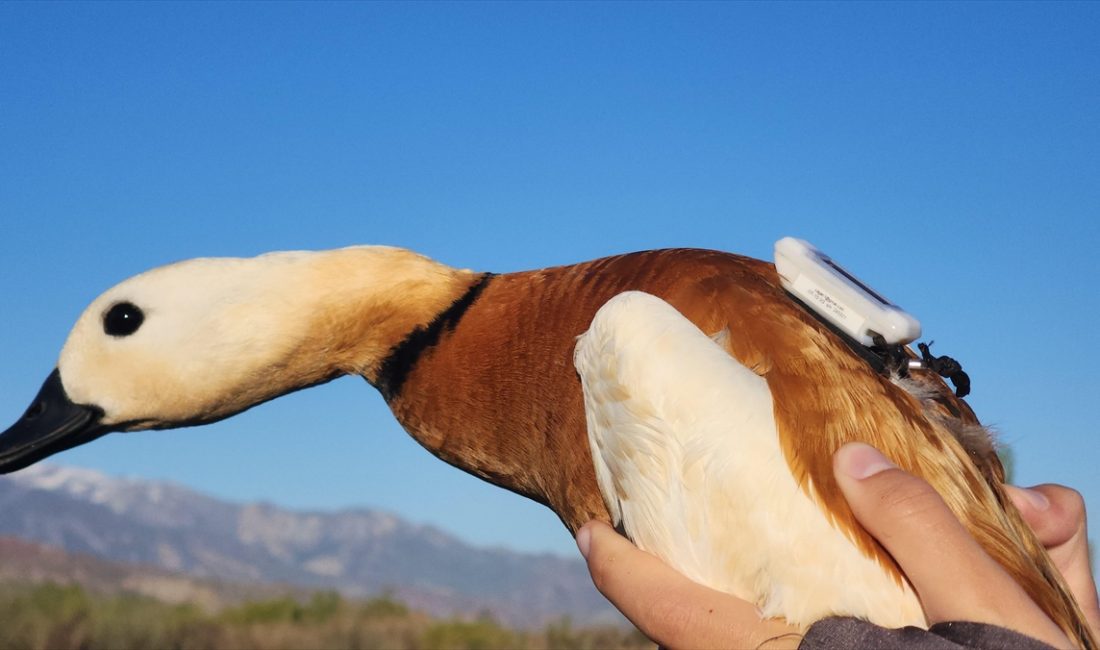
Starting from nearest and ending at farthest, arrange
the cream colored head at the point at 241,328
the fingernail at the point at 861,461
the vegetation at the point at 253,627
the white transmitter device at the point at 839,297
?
the fingernail at the point at 861,461
the white transmitter device at the point at 839,297
the cream colored head at the point at 241,328
the vegetation at the point at 253,627

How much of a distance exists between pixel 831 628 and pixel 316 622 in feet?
24.5

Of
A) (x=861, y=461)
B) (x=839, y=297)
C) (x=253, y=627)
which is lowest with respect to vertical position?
(x=253, y=627)

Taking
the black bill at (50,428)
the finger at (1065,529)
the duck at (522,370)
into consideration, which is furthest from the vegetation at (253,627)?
the finger at (1065,529)

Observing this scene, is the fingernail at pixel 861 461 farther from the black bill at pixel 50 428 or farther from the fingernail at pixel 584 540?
the black bill at pixel 50 428

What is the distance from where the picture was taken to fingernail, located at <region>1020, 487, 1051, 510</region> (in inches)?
79.7

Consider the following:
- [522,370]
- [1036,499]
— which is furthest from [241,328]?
[1036,499]

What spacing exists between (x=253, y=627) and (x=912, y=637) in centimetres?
733

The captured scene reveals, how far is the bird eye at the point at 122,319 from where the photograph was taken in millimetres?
2439

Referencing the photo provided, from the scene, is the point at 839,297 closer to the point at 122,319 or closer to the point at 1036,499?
the point at 1036,499

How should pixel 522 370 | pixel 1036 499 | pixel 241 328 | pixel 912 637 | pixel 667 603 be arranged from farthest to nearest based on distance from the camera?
1. pixel 241 328
2. pixel 522 370
3. pixel 1036 499
4. pixel 667 603
5. pixel 912 637

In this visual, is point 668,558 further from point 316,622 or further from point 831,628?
point 316,622

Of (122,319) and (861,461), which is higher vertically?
(122,319)

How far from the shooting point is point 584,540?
1881mm

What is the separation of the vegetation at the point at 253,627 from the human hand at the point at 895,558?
6219 millimetres
